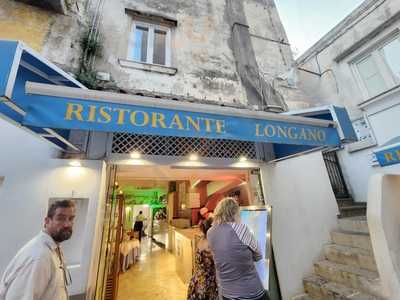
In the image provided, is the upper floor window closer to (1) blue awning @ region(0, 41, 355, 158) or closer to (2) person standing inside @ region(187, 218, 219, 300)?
(1) blue awning @ region(0, 41, 355, 158)

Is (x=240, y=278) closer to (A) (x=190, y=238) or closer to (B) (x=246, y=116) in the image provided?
(B) (x=246, y=116)

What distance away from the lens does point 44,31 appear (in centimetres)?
337

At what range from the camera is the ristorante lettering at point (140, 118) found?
71.1 inches

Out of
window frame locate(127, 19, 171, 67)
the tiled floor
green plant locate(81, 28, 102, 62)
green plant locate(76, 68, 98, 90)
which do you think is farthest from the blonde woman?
green plant locate(81, 28, 102, 62)

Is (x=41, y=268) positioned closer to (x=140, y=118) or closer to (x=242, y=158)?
(x=140, y=118)

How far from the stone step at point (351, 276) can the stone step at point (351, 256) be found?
0.23 feet

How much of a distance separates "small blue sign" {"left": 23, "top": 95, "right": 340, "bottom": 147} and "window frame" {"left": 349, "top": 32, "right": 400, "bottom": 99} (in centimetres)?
353

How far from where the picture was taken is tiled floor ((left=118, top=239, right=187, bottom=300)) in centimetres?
414

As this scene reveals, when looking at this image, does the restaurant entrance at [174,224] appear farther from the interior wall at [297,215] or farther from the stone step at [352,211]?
the stone step at [352,211]

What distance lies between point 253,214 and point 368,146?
3738mm

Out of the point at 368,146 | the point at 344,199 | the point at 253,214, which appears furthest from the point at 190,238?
the point at 368,146

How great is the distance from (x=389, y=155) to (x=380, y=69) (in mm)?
3476

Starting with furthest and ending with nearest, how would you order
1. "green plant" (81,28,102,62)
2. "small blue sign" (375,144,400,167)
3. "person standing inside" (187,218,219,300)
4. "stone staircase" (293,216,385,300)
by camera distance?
"green plant" (81,28,102,62) → "stone staircase" (293,216,385,300) → "person standing inside" (187,218,219,300) → "small blue sign" (375,144,400,167)

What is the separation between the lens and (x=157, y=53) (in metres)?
4.27
